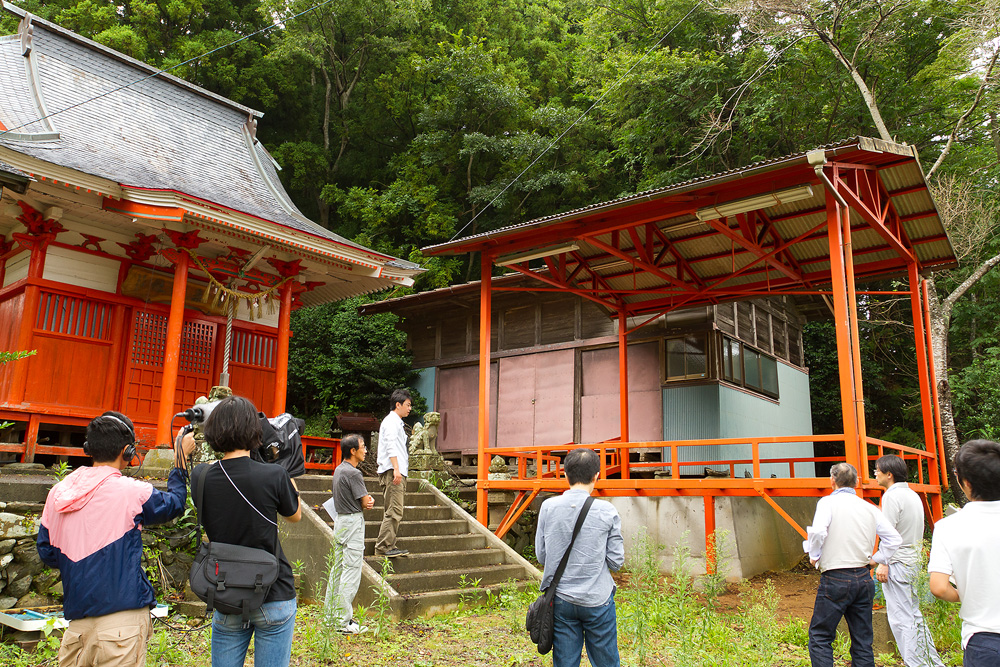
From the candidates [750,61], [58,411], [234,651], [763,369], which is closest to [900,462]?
[234,651]

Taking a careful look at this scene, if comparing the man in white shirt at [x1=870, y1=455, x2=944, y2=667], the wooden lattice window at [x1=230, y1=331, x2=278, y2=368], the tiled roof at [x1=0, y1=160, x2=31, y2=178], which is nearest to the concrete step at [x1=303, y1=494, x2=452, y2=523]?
the wooden lattice window at [x1=230, y1=331, x2=278, y2=368]

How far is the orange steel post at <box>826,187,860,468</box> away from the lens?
24.5 feet

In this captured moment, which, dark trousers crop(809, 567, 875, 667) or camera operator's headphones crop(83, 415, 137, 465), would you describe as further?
dark trousers crop(809, 567, 875, 667)

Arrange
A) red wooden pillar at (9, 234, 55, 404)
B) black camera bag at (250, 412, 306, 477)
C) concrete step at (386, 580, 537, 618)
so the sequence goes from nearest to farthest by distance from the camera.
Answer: black camera bag at (250, 412, 306, 477)
concrete step at (386, 580, 537, 618)
red wooden pillar at (9, 234, 55, 404)

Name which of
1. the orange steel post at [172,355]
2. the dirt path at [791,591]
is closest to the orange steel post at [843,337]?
the dirt path at [791,591]

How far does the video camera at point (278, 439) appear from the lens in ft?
12.5

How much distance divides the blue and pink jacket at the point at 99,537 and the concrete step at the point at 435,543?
181 inches

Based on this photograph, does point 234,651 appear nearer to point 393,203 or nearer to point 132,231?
point 132,231

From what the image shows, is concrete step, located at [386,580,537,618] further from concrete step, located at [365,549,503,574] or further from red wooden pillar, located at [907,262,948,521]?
red wooden pillar, located at [907,262,948,521]

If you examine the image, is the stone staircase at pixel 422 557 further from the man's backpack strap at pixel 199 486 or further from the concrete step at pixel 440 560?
the man's backpack strap at pixel 199 486

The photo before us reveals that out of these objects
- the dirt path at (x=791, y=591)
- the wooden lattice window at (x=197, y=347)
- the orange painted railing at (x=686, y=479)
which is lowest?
the dirt path at (x=791, y=591)

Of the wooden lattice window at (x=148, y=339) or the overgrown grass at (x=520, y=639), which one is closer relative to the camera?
the overgrown grass at (x=520, y=639)

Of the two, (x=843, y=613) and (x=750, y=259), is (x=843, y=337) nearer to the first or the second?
(x=843, y=613)

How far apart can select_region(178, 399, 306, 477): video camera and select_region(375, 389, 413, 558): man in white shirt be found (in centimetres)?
266
